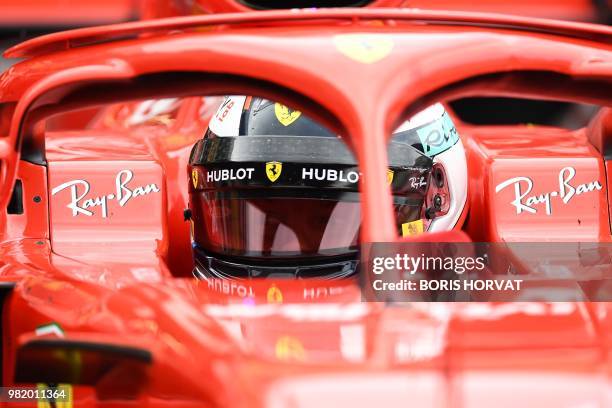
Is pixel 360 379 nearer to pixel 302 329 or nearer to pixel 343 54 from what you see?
pixel 302 329

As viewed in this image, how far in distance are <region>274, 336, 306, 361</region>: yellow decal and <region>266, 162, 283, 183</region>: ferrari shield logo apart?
654 millimetres

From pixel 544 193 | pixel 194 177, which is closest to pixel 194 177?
pixel 194 177

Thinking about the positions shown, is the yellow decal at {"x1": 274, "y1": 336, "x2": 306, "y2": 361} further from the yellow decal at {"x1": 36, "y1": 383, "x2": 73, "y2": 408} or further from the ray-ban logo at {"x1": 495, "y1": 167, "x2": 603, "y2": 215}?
the ray-ban logo at {"x1": 495, "y1": 167, "x2": 603, "y2": 215}

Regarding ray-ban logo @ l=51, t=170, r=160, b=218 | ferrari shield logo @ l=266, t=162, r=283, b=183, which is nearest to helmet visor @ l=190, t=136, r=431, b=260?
ferrari shield logo @ l=266, t=162, r=283, b=183

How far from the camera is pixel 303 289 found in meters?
1.69

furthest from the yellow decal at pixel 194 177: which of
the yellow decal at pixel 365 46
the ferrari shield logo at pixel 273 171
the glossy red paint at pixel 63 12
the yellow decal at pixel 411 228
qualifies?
the glossy red paint at pixel 63 12

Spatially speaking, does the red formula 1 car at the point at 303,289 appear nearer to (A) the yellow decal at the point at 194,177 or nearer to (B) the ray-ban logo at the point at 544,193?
(A) the yellow decal at the point at 194,177

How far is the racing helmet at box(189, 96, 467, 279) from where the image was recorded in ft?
6.48

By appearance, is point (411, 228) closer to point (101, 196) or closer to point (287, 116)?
point (287, 116)

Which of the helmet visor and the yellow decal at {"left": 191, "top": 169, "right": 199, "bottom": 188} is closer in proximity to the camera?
the helmet visor

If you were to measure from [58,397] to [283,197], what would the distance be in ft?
2.03

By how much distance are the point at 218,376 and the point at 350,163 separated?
793mm

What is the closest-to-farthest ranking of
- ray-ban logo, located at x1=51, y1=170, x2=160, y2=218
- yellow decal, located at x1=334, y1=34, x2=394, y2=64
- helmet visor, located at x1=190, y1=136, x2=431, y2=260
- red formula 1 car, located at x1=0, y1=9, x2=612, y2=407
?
red formula 1 car, located at x1=0, y1=9, x2=612, y2=407, yellow decal, located at x1=334, y1=34, x2=394, y2=64, helmet visor, located at x1=190, y1=136, x2=431, y2=260, ray-ban logo, located at x1=51, y1=170, x2=160, y2=218

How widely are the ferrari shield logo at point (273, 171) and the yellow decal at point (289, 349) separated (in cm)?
65
